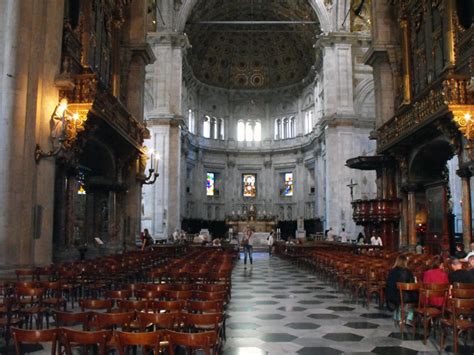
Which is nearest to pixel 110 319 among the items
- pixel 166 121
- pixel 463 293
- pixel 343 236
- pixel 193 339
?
pixel 193 339

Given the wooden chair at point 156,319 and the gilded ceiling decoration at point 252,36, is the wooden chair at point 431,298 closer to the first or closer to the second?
the wooden chair at point 156,319

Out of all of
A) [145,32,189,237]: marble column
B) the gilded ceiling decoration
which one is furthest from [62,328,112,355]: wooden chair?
the gilded ceiling decoration

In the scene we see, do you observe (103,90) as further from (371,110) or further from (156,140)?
(371,110)

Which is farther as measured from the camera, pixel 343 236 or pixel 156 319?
pixel 343 236

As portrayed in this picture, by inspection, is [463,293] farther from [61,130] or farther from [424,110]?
[424,110]

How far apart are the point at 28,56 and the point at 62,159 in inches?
115

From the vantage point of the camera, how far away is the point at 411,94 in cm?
2133

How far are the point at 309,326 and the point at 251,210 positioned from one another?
124 feet

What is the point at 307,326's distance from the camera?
8672mm

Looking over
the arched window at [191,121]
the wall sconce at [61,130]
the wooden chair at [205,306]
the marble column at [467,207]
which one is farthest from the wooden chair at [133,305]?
the arched window at [191,121]

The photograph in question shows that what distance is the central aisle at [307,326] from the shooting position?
7102 mm

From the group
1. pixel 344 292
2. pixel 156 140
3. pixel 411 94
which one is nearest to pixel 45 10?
pixel 344 292

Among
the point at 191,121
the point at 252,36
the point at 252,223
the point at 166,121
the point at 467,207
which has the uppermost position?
the point at 252,36

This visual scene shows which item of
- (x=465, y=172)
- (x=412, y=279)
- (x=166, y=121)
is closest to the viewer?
(x=412, y=279)
